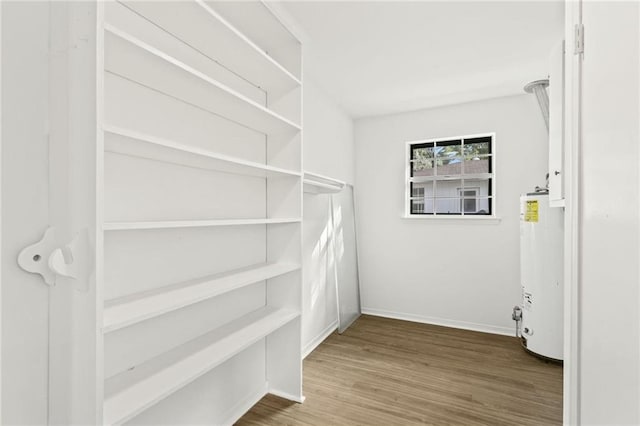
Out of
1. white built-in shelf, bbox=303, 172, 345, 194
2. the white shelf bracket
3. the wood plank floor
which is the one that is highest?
white built-in shelf, bbox=303, 172, 345, 194

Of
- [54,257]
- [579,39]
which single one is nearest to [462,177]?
[579,39]

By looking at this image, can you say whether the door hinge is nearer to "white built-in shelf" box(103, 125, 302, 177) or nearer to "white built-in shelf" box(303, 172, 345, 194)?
"white built-in shelf" box(103, 125, 302, 177)

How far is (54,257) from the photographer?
0.66 metres

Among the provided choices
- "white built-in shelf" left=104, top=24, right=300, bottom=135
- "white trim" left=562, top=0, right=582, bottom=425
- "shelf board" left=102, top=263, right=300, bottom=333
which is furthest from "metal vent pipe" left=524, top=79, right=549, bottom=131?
"shelf board" left=102, top=263, right=300, bottom=333

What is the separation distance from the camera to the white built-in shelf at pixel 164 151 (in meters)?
0.96

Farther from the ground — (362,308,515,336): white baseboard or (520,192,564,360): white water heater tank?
(520,192,564,360): white water heater tank

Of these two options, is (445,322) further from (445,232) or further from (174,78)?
(174,78)

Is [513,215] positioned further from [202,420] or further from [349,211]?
[202,420]

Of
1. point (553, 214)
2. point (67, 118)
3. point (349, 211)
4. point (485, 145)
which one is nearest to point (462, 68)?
point (485, 145)

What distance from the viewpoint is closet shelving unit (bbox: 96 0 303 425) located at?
1136 millimetres

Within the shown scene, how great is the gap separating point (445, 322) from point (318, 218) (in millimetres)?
1880

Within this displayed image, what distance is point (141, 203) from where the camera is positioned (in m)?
1.29

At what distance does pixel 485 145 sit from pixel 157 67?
3252mm

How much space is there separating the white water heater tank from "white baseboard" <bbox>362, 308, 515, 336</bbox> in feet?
1.56
